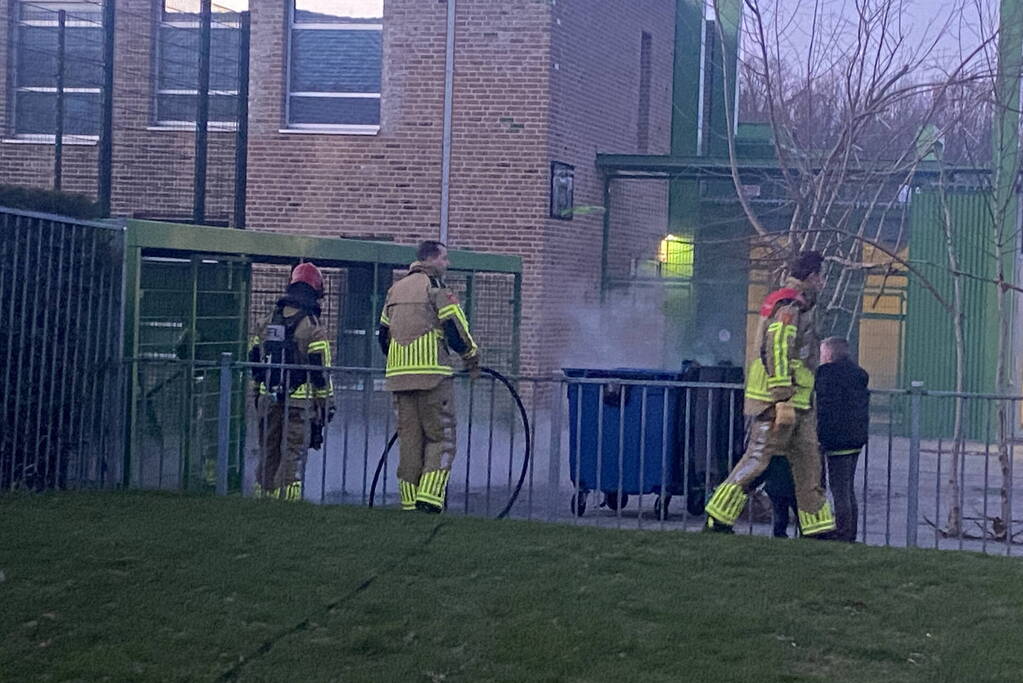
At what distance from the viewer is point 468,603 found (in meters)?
6.57

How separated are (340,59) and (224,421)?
10.3m

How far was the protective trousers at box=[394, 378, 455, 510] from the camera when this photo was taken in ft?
29.9

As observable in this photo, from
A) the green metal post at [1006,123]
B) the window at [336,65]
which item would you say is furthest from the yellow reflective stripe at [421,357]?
the window at [336,65]

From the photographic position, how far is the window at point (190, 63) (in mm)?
14766

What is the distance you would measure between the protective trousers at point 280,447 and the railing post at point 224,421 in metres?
0.35

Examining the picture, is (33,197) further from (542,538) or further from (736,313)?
(736,313)

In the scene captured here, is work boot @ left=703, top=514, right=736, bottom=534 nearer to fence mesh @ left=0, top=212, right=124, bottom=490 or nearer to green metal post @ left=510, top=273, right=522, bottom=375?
fence mesh @ left=0, top=212, right=124, bottom=490

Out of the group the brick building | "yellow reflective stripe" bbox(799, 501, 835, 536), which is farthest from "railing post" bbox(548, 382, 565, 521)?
the brick building

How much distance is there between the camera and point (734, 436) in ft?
34.6

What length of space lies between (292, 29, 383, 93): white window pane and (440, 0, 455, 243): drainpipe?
96 centimetres

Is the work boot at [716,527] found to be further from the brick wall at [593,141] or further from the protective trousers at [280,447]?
the brick wall at [593,141]

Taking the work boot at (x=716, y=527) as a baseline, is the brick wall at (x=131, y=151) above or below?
above

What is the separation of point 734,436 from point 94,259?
454cm

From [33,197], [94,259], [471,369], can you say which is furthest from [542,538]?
[33,197]
